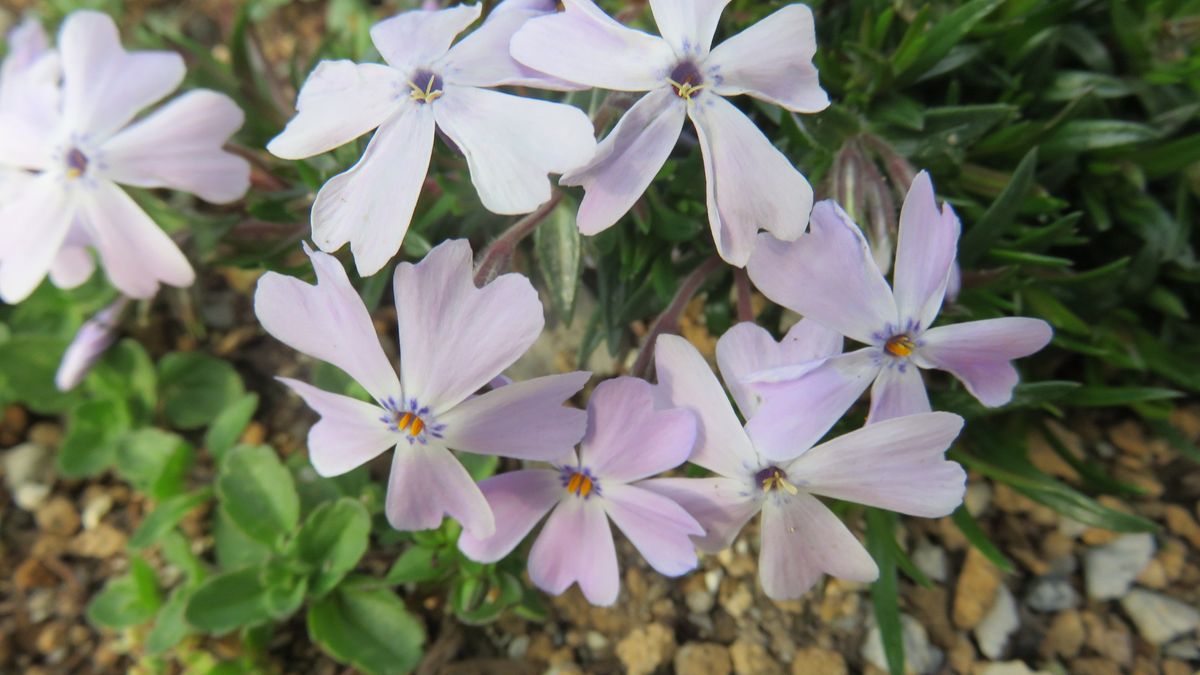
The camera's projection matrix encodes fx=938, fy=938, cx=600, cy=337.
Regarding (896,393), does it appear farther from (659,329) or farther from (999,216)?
(999,216)

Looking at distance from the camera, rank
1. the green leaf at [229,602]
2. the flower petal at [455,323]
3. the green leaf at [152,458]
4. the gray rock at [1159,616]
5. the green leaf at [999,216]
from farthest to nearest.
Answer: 1. the green leaf at [152,458]
2. the gray rock at [1159,616]
3. the green leaf at [229,602]
4. the green leaf at [999,216]
5. the flower petal at [455,323]

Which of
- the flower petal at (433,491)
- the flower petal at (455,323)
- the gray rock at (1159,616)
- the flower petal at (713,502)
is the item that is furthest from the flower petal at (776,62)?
the gray rock at (1159,616)

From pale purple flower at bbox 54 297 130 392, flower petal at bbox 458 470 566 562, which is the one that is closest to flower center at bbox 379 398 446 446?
flower petal at bbox 458 470 566 562

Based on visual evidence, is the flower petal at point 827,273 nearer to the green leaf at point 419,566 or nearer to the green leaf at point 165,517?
the green leaf at point 419,566

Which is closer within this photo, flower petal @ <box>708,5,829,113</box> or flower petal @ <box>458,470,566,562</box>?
flower petal @ <box>708,5,829,113</box>

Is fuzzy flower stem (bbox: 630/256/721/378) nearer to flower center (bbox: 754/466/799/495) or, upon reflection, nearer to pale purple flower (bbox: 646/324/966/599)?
pale purple flower (bbox: 646/324/966/599)

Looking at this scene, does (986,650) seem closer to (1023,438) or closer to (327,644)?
(1023,438)
